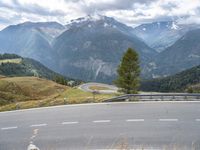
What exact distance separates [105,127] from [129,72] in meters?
42.9

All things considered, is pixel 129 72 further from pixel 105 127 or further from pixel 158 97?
pixel 105 127

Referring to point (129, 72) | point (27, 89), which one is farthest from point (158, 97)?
point (27, 89)

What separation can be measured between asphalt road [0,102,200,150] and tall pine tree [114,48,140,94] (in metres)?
34.7

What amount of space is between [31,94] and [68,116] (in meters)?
65.0

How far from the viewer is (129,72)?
58.3 metres

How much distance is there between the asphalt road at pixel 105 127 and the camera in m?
13.1

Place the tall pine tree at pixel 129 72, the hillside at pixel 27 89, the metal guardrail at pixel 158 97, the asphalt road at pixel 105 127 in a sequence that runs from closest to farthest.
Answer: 1. the asphalt road at pixel 105 127
2. the metal guardrail at pixel 158 97
3. the tall pine tree at pixel 129 72
4. the hillside at pixel 27 89

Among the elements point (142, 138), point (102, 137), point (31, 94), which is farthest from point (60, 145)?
point (31, 94)

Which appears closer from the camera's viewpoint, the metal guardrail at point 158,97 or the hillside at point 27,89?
the metal guardrail at point 158,97

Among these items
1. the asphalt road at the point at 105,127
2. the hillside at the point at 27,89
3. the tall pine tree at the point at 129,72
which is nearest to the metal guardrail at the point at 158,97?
the asphalt road at the point at 105,127

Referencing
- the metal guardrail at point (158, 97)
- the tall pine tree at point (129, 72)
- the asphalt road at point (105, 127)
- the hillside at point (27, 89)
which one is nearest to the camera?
the asphalt road at point (105, 127)

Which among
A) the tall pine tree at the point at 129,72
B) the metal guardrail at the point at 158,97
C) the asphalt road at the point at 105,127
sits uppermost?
the tall pine tree at the point at 129,72

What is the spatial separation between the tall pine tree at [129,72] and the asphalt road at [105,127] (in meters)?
34.7

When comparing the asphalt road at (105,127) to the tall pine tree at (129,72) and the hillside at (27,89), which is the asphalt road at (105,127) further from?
the hillside at (27,89)
